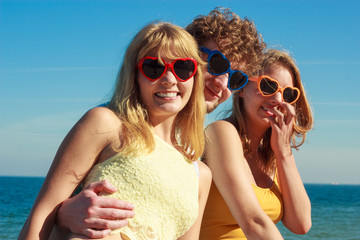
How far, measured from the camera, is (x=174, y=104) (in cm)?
299

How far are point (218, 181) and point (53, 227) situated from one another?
1.47 meters

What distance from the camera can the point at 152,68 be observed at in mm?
2896

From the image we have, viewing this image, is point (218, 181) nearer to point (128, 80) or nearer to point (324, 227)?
point (128, 80)

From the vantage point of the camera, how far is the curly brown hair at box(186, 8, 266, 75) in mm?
3818

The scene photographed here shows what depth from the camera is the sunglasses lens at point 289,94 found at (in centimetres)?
414

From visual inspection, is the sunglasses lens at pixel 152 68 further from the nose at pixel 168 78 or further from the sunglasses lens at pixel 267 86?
the sunglasses lens at pixel 267 86

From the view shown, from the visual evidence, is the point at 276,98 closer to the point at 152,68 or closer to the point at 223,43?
the point at 223,43

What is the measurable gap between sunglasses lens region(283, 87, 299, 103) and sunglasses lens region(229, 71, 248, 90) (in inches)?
18.0

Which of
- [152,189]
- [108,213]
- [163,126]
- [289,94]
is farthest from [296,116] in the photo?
[108,213]

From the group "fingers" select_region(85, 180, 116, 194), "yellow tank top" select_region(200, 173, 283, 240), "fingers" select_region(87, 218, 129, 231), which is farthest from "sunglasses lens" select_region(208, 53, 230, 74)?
"fingers" select_region(87, 218, 129, 231)

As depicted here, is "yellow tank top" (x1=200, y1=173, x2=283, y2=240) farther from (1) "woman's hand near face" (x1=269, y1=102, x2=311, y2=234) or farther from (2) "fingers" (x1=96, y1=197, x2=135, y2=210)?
(2) "fingers" (x1=96, y1=197, x2=135, y2=210)

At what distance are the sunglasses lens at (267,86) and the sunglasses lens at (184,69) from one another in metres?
1.13

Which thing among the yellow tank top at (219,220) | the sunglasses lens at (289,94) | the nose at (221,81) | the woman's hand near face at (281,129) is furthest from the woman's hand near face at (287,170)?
the nose at (221,81)

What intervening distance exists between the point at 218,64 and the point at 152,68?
105 centimetres
